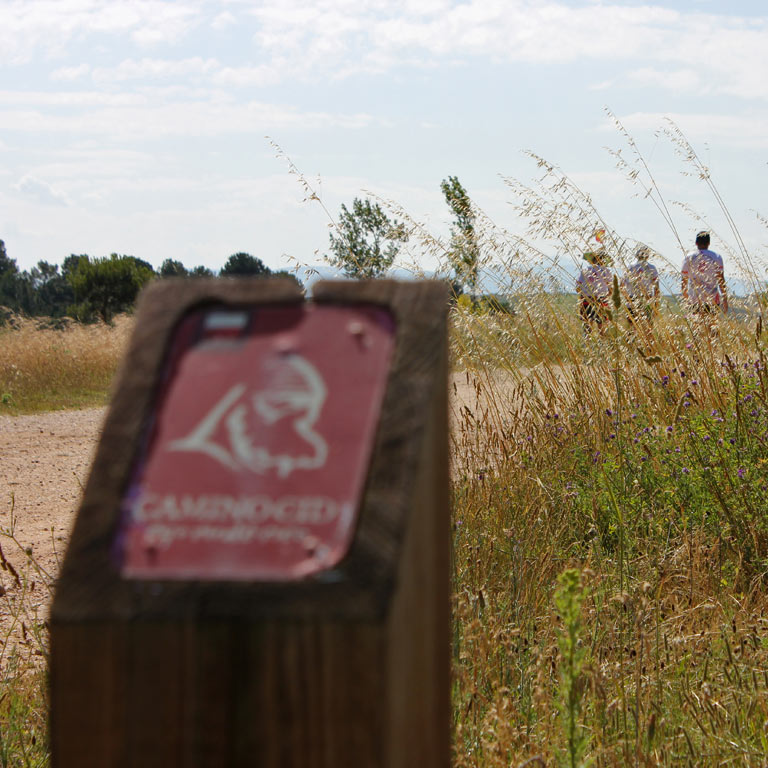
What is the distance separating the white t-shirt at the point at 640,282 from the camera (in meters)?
4.46

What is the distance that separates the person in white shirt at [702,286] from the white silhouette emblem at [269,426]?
373cm

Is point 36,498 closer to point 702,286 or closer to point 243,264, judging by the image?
point 702,286

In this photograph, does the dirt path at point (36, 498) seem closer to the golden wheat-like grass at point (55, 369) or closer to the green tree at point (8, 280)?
the golden wheat-like grass at point (55, 369)

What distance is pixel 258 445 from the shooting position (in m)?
0.96

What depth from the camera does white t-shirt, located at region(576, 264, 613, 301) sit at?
446cm

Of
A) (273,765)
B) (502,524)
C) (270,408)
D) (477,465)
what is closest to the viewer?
(273,765)

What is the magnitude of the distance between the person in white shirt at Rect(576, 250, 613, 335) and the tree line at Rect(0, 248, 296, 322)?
540 inches

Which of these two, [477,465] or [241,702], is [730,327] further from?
[241,702]

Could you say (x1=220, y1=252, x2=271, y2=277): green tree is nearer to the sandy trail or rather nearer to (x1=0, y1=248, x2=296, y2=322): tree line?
(x1=0, y1=248, x2=296, y2=322): tree line

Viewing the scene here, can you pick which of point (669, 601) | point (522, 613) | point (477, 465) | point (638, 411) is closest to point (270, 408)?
point (522, 613)

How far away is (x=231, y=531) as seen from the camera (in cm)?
91

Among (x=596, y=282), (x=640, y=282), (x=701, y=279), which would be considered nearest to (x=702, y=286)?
(x=701, y=279)

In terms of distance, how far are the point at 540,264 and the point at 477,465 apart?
1388 mm

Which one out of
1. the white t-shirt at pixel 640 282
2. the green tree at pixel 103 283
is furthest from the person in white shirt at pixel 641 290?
the green tree at pixel 103 283
